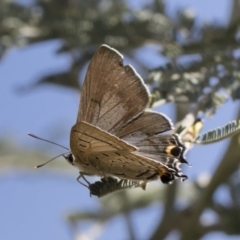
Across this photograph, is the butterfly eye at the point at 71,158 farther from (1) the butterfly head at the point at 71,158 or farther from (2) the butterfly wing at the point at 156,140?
(2) the butterfly wing at the point at 156,140

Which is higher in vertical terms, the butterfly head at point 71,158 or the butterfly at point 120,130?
the butterfly at point 120,130

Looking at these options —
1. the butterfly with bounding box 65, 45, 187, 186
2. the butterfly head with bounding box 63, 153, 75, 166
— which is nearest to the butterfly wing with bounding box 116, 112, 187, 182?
the butterfly with bounding box 65, 45, 187, 186

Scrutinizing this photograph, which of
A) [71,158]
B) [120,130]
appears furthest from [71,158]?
[120,130]

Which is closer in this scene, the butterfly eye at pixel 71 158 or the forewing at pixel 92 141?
the forewing at pixel 92 141

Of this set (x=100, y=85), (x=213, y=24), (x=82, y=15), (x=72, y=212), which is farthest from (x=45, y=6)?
(x=100, y=85)

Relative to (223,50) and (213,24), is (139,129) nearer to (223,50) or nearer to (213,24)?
(223,50)

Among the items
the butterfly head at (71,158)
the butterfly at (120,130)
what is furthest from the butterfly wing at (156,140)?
the butterfly head at (71,158)

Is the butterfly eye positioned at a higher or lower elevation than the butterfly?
lower

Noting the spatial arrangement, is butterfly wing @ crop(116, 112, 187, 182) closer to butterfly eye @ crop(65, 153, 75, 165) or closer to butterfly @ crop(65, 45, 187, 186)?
butterfly @ crop(65, 45, 187, 186)
